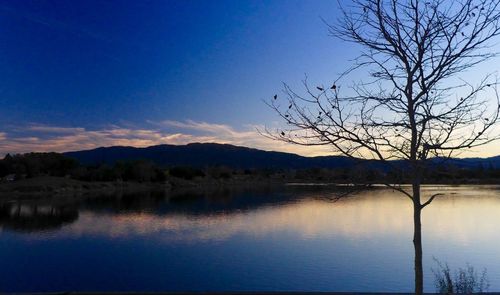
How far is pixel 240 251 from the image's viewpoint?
1922cm

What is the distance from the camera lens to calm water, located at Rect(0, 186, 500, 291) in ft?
46.7

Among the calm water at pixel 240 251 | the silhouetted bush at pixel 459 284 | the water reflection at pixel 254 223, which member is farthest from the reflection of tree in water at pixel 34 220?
the silhouetted bush at pixel 459 284

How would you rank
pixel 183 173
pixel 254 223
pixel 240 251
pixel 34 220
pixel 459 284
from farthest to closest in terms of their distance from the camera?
1. pixel 183 173
2. pixel 34 220
3. pixel 254 223
4. pixel 240 251
5. pixel 459 284

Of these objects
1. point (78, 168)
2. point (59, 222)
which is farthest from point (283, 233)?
point (78, 168)

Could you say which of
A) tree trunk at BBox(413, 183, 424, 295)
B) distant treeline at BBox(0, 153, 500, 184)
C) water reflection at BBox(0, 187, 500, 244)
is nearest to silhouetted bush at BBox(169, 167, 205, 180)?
distant treeline at BBox(0, 153, 500, 184)

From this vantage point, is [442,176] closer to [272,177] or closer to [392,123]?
[392,123]

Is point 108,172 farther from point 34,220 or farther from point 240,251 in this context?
point 240,251

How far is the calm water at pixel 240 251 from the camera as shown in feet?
46.7

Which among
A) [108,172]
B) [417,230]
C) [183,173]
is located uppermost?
[183,173]

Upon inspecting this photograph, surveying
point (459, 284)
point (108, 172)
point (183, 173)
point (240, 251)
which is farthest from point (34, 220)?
point (183, 173)

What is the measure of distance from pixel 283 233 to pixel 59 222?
16730 millimetres

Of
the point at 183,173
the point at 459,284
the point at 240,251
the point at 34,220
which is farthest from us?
the point at 183,173

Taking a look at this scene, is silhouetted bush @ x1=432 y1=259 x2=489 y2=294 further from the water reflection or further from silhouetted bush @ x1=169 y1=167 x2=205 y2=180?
silhouetted bush @ x1=169 y1=167 x2=205 y2=180

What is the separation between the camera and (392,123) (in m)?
4.91
